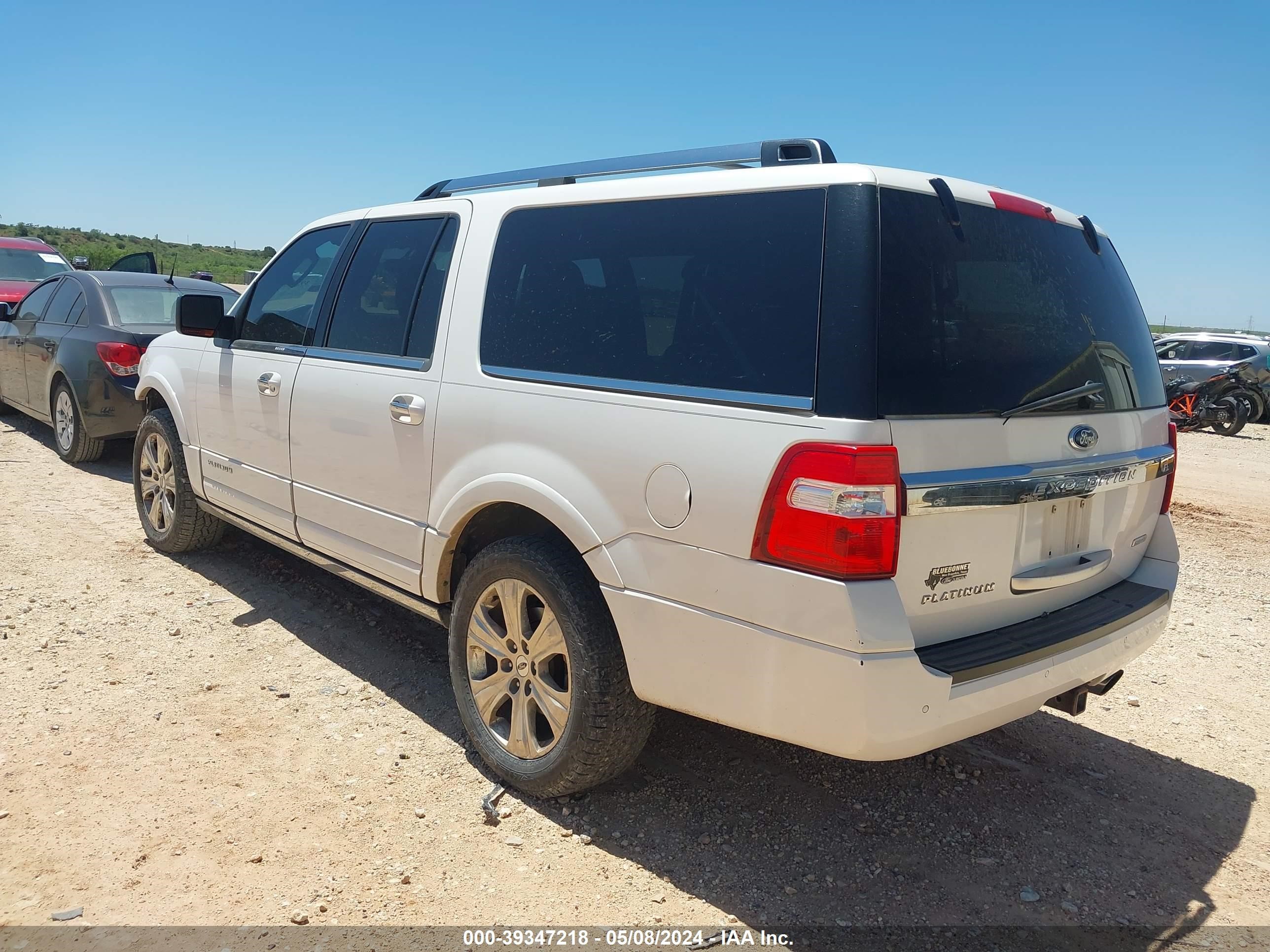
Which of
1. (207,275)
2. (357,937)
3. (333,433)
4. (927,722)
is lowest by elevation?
(357,937)

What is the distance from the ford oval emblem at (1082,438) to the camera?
284 centimetres

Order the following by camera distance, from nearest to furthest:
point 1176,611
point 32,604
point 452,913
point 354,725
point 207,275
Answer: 1. point 452,913
2. point 354,725
3. point 32,604
4. point 1176,611
5. point 207,275

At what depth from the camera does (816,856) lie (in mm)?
3033

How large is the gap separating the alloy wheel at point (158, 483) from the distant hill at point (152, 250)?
3787 centimetres

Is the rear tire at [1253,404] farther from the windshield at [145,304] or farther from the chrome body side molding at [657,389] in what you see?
the chrome body side molding at [657,389]

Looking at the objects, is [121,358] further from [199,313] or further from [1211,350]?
[1211,350]

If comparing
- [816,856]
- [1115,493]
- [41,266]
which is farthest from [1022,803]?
[41,266]

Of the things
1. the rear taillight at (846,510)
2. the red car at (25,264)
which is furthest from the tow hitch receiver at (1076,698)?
the red car at (25,264)

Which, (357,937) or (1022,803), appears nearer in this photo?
(357,937)

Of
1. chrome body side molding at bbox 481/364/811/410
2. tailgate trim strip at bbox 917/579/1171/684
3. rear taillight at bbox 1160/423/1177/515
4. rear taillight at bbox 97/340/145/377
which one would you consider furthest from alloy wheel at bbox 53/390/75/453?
rear taillight at bbox 1160/423/1177/515

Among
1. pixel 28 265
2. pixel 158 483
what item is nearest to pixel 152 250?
pixel 28 265

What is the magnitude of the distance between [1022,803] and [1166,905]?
1.98 feet

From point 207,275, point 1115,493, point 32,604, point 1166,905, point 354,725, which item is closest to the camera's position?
point 1166,905

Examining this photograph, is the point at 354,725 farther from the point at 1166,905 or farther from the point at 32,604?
the point at 1166,905
